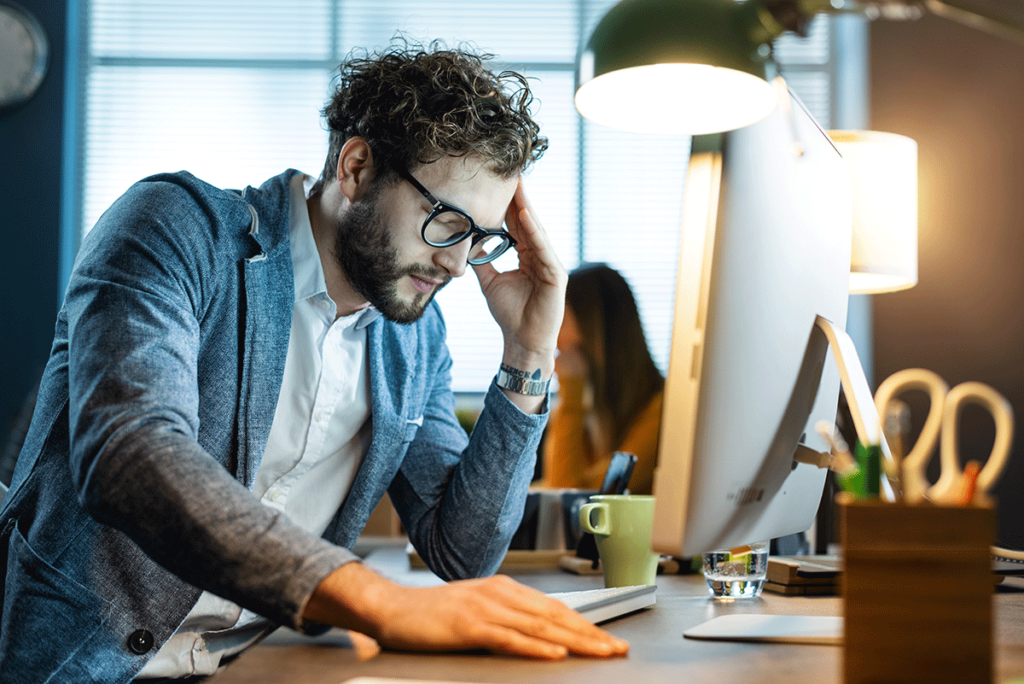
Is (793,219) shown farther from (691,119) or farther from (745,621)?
(745,621)

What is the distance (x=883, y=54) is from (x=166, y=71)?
329cm

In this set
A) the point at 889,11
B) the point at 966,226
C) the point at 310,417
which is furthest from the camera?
the point at 966,226

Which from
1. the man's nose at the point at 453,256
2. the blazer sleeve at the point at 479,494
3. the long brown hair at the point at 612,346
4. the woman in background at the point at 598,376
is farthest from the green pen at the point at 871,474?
the long brown hair at the point at 612,346

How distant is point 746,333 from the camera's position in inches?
23.0

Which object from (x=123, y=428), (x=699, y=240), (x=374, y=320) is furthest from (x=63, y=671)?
(x=699, y=240)

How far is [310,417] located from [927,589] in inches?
36.4

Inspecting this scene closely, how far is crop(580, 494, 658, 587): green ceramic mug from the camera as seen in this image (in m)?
1.01

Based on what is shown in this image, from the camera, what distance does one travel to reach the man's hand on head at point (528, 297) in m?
1.26

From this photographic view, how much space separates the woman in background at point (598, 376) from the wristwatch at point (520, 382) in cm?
119

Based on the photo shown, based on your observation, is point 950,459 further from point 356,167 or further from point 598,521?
point 356,167

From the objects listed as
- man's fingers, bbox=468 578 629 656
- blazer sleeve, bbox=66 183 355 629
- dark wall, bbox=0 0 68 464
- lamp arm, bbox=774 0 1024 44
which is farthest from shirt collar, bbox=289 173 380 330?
dark wall, bbox=0 0 68 464

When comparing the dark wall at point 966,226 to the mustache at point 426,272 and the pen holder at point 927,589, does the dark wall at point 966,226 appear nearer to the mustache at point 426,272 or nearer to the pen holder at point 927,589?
the mustache at point 426,272

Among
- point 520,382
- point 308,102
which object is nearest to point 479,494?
point 520,382

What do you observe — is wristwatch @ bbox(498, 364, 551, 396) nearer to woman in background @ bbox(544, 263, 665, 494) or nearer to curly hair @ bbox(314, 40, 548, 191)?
curly hair @ bbox(314, 40, 548, 191)
